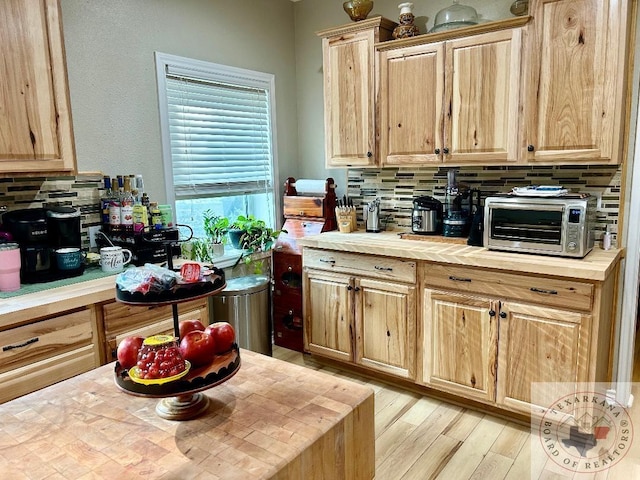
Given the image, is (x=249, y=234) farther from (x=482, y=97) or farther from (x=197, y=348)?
(x=197, y=348)

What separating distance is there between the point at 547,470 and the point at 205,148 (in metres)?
2.76

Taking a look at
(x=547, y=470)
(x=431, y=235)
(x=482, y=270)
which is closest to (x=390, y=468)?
(x=547, y=470)

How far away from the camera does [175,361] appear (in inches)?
43.1

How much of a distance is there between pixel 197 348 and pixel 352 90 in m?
Result: 2.45

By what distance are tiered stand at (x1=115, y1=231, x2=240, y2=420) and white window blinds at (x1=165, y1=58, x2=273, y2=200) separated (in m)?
2.09

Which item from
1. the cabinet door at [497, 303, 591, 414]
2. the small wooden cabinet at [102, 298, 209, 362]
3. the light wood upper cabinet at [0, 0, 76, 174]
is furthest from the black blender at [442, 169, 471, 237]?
the light wood upper cabinet at [0, 0, 76, 174]

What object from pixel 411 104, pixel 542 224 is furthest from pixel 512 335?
pixel 411 104

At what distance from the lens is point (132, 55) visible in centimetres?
279

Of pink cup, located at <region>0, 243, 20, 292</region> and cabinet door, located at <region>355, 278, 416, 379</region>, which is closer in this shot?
pink cup, located at <region>0, 243, 20, 292</region>

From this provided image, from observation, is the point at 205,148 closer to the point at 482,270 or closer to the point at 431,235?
the point at 431,235

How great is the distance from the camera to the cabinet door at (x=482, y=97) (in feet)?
8.40
